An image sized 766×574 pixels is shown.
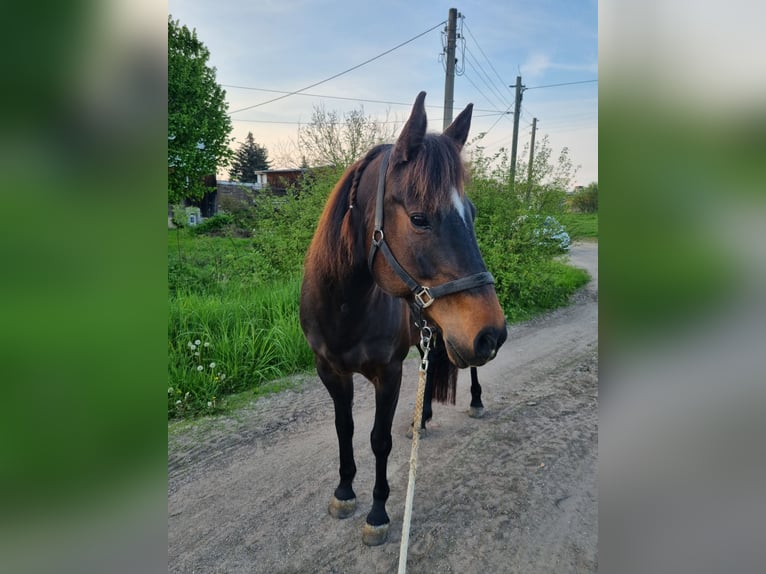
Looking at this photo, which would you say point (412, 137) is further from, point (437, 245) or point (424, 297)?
point (424, 297)

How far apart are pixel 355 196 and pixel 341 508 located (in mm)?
1838

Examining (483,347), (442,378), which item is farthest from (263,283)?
(483,347)

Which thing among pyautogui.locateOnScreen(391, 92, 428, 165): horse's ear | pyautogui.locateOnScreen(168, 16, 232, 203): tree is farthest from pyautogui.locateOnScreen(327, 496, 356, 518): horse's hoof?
pyautogui.locateOnScreen(168, 16, 232, 203): tree

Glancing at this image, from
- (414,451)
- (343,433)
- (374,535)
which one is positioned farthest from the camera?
(343,433)

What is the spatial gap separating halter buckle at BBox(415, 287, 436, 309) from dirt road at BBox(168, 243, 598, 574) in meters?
1.46

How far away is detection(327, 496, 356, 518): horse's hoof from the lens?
240 centimetres

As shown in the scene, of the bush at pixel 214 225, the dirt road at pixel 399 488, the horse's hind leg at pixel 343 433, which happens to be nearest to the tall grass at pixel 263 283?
the bush at pixel 214 225

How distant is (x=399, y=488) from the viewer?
2670mm

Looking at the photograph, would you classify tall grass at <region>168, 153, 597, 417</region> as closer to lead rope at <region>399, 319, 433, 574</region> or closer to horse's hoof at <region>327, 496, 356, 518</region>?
horse's hoof at <region>327, 496, 356, 518</region>

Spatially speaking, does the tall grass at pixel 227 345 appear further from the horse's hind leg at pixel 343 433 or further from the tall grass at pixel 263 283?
the horse's hind leg at pixel 343 433

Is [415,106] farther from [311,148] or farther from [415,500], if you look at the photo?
[311,148]
